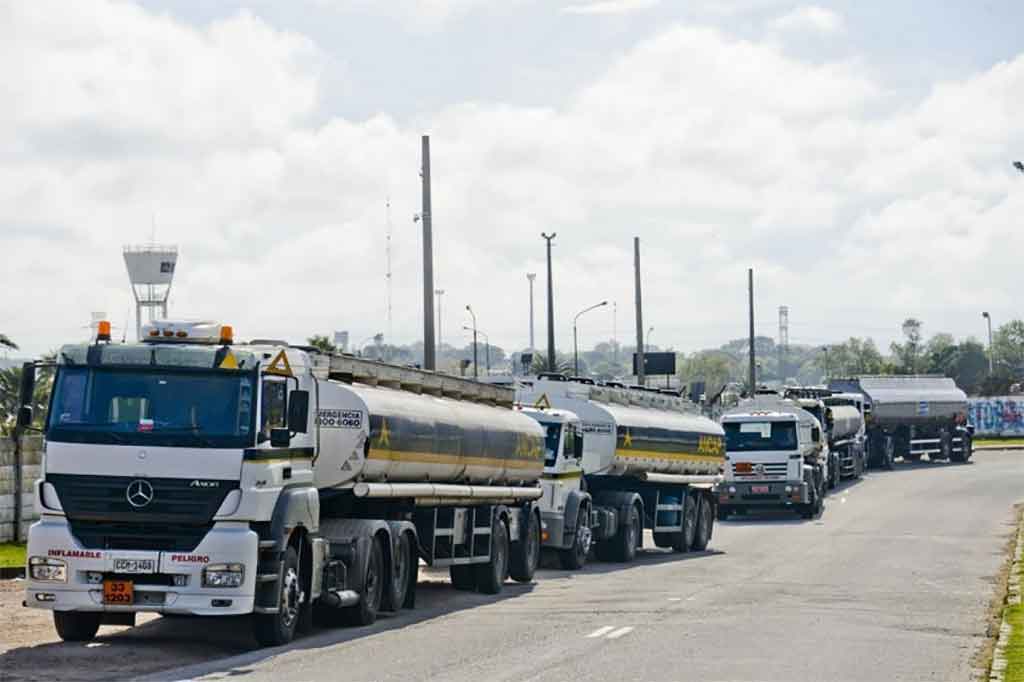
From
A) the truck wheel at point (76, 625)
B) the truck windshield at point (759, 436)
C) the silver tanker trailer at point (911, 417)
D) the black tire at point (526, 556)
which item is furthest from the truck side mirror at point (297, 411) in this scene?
the silver tanker trailer at point (911, 417)

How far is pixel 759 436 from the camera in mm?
50156

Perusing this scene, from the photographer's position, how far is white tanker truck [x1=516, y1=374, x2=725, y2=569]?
32.4 m

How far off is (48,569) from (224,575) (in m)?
1.75

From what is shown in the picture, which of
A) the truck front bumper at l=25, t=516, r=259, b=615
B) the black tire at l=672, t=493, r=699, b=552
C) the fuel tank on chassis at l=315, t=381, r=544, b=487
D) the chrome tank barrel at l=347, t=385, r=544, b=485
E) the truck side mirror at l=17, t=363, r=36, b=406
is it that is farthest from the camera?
the black tire at l=672, t=493, r=699, b=552

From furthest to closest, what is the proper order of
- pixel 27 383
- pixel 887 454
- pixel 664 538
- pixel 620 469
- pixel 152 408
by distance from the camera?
pixel 887 454, pixel 664 538, pixel 620 469, pixel 152 408, pixel 27 383

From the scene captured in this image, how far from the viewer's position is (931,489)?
6034cm

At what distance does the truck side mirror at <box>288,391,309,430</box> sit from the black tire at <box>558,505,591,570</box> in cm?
1357

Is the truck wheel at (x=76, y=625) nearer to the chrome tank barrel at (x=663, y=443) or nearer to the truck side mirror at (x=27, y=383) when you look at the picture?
the truck side mirror at (x=27, y=383)

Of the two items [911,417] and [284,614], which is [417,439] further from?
[911,417]

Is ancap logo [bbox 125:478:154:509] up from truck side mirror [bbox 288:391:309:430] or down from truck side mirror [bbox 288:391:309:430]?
down

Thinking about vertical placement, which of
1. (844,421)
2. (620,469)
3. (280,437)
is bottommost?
(620,469)

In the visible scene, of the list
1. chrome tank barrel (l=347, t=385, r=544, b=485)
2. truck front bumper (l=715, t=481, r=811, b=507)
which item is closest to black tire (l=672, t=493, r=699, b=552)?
chrome tank barrel (l=347, t=385, r=544, b=485)

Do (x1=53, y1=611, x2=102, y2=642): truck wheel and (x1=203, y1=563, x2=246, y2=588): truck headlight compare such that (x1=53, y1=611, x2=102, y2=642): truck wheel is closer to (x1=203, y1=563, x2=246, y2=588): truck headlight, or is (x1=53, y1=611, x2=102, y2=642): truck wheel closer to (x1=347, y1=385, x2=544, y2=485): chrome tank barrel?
(x1=203, y1=563, x2=246, y2=588): truck headlight

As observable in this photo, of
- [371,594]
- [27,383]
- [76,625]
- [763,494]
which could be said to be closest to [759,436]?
[763,494]
